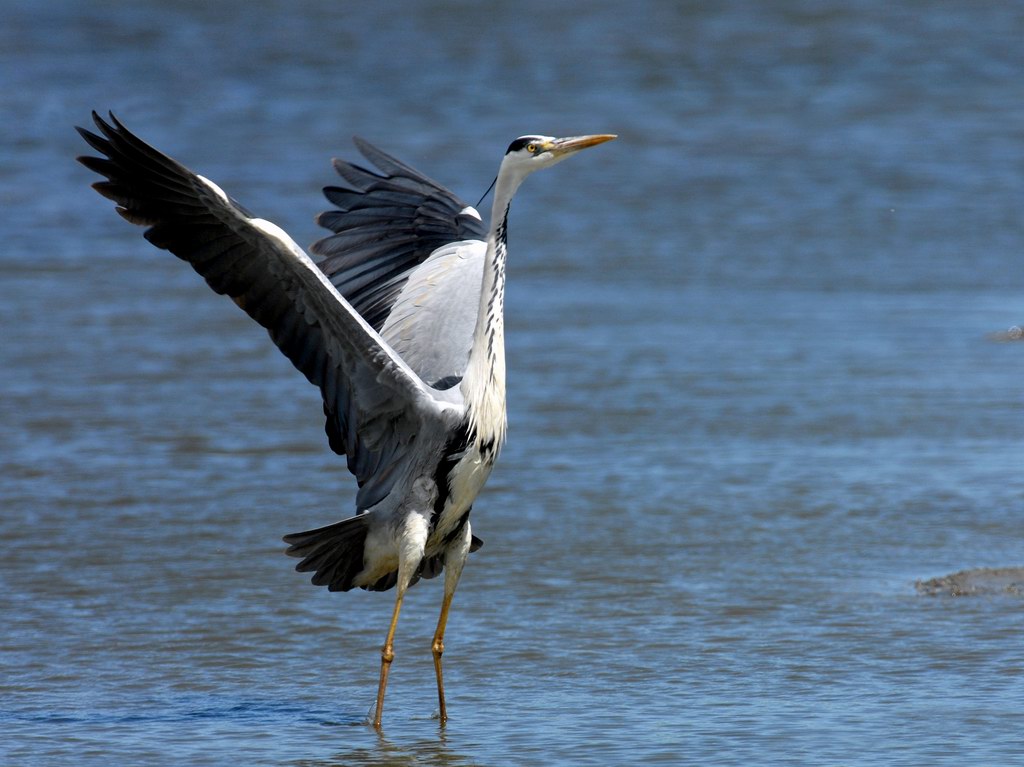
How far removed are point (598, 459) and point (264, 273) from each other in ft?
10.7

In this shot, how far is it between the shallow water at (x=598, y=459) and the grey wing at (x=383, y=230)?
47.1 inches

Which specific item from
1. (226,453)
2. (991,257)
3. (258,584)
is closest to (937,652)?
(258,584)

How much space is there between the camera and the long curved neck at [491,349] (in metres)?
5.83

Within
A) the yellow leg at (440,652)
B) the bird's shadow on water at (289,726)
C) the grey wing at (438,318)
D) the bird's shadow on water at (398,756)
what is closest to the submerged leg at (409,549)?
the yellow leg at (440,652)

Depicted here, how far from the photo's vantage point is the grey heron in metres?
5.61

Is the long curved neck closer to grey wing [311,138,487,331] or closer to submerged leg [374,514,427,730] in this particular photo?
submerged leg [374,514,427,730]

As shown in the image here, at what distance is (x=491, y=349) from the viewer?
584cm

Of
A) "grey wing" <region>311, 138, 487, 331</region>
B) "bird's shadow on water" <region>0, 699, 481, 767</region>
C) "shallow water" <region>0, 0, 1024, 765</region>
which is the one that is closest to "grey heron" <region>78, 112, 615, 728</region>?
"bird's shadow on water" <region>0, 699, 481, 767</region>

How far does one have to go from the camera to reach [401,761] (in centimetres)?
533

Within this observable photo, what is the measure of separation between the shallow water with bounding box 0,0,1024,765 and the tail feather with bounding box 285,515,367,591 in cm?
31

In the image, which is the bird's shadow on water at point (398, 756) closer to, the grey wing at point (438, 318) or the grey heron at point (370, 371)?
the grey heron at point (370, 371)

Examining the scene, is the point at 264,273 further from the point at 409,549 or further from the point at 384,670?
the point at 384,670

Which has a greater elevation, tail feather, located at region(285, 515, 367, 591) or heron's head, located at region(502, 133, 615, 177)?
heron's head, located at region(502, 133, 615, 177)

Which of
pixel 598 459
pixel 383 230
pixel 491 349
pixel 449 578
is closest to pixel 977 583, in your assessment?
pixel 449 578
